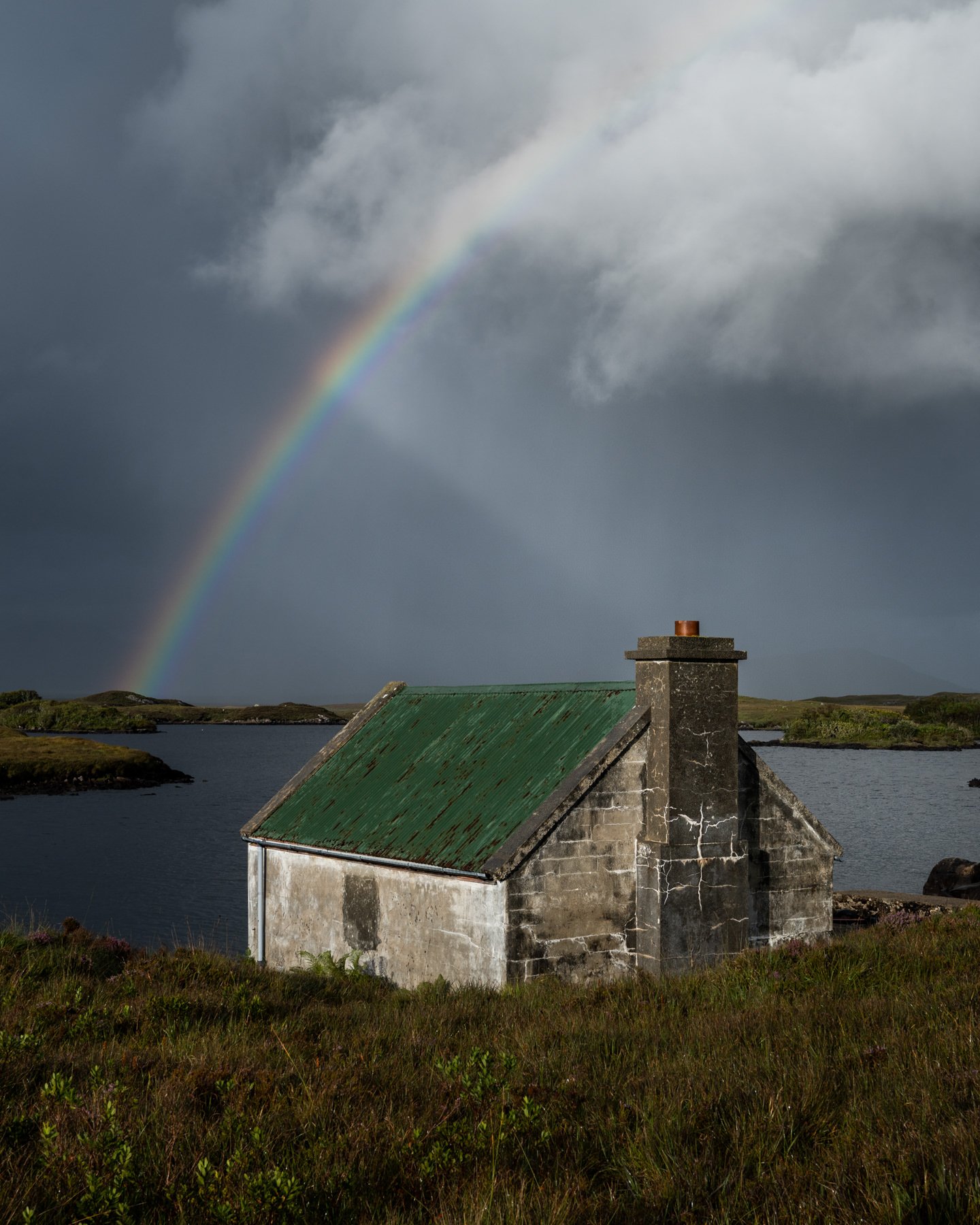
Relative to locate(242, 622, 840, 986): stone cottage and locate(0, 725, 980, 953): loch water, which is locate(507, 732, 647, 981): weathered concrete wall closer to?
locate(242, 622, 840, 986): stone cottage

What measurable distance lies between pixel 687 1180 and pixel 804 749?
172620 mm

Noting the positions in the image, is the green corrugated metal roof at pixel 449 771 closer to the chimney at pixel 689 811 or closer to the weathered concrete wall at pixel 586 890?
the weathered concrete wall at pixel 586 890

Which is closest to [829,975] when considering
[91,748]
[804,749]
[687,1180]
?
[687,1180]

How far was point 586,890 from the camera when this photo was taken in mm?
15828

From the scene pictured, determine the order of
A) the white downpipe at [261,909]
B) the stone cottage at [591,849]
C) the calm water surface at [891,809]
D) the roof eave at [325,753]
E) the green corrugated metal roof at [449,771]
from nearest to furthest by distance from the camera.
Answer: the stone cottage at [591,849]
the green corrugated metal roof at [449,771]
the white downpipe at [261,909]
the roof eave at [325,753]
the calm water surface at [891,809]

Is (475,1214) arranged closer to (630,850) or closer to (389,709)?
(630,850)

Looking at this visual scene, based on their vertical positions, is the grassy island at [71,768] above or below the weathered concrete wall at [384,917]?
below

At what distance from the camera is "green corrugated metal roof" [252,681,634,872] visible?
55.4ft

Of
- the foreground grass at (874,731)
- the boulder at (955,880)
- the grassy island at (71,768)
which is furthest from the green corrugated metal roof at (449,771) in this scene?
the foreground grass at (874,731)

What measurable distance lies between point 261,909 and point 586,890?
8.69 m

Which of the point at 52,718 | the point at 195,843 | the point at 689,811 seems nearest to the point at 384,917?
the point at 689,811

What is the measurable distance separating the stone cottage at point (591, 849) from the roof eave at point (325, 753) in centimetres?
312

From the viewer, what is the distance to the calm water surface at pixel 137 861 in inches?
1695

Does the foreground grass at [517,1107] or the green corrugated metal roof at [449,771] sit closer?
the foreground grass at [517,1107]
